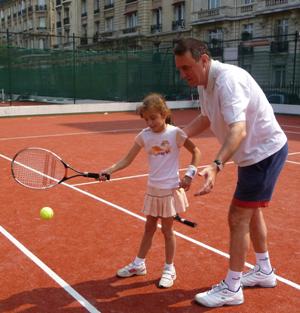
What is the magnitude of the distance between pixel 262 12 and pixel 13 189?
31.2 metres

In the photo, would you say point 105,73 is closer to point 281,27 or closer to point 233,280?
point 281,27

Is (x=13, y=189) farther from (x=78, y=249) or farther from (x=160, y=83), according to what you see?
(x=160, y=83)

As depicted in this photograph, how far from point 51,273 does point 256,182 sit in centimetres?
199

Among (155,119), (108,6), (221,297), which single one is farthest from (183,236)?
(108,6)

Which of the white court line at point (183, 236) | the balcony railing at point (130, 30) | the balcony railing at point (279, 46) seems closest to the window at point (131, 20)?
the balcony railing at point (130, 30)

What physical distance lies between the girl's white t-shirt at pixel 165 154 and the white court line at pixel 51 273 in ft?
3.44

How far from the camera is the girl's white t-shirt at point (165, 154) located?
12.0ft

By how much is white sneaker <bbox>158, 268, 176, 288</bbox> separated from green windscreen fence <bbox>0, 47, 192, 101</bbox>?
21145 millimetres

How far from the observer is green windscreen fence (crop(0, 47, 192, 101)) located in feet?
82.1

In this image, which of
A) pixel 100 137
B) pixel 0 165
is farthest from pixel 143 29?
pixel 0 165

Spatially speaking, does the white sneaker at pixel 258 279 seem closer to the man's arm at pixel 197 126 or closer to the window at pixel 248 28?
the man's arm at pixel 197 126

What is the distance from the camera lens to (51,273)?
4059 mm

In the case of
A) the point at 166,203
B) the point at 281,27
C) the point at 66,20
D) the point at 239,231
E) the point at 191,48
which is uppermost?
the point at 66,20

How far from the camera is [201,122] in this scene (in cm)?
370
